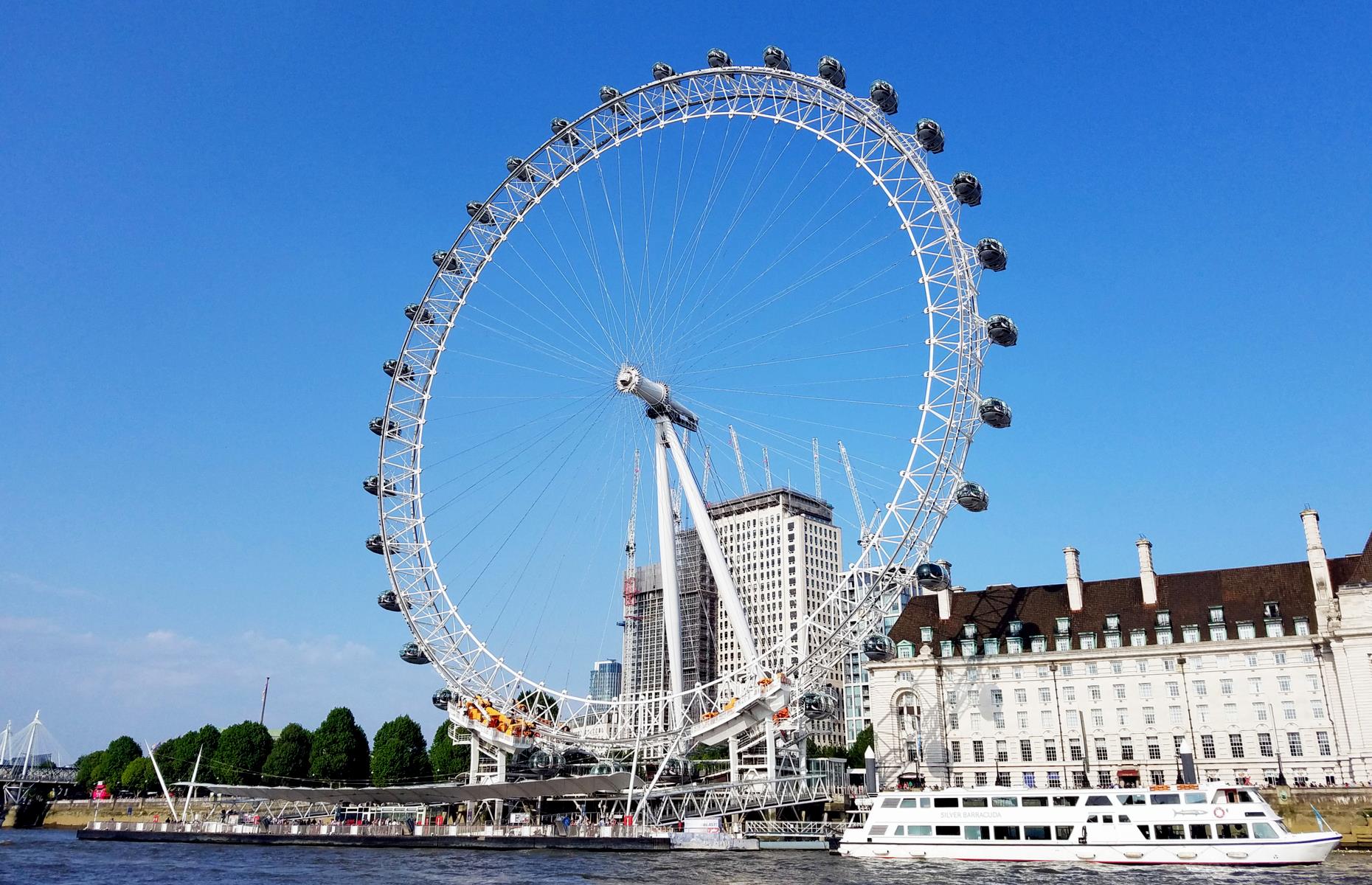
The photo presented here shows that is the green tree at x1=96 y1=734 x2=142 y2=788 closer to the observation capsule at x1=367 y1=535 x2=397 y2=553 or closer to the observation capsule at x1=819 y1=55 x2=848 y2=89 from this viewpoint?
the observation capsule at x1=367 y1=535 x2=397 y2=553

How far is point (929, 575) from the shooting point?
207 ft

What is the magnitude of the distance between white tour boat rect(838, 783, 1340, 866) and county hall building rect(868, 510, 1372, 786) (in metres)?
18.5

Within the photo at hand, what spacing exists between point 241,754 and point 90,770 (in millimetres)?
40668

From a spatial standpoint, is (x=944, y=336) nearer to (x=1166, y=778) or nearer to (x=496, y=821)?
(x=1166, y=778)

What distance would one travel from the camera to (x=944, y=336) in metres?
64.2

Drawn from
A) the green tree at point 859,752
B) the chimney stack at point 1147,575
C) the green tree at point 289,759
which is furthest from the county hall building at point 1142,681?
the green tree at point 289,759

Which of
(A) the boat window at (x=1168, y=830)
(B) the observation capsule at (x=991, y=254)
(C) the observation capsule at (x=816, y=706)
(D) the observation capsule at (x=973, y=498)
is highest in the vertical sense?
(B) the observation capsule at (x=991, y=254)

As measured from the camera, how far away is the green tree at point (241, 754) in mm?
123750

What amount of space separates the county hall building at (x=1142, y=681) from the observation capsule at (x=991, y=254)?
29639mm

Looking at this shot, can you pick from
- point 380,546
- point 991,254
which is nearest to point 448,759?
point 380,546

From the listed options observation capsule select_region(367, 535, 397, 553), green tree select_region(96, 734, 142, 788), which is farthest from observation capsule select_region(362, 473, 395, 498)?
green tree select_region(96, 734, 142, 788)

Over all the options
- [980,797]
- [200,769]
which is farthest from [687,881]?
[200,769]

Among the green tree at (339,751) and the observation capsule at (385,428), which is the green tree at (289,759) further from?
the observation capsule at (385,428)

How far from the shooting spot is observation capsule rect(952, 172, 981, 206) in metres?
62.6
